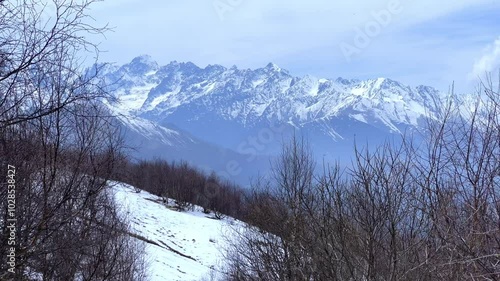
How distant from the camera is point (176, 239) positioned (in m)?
48.0

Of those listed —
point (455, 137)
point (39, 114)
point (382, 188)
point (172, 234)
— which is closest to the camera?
point (39, 114)

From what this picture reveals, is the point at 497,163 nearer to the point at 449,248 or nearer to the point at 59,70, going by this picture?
Answer: the point at 449,248

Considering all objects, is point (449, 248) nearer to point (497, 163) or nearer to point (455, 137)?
point (497, 163)

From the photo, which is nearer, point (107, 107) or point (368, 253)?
point (107, 107)

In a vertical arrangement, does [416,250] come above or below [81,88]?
below

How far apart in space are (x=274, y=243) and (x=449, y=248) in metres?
10.9

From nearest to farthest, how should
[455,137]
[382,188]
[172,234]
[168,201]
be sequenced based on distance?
1. [455,137]
2. [382,188]
3. [172,234]
4. [168,201]

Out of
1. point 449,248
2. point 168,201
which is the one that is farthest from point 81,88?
point 168,201

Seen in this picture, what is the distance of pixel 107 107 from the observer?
607 cm

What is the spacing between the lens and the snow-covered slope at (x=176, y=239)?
33.9 meters

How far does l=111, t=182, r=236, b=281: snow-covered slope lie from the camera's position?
33.9m

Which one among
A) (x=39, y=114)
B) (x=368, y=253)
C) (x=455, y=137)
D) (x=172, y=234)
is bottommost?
(x=172, y=234)

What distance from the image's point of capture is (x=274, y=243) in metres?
17.1

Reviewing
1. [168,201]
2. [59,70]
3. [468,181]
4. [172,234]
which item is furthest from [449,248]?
[168,201]
